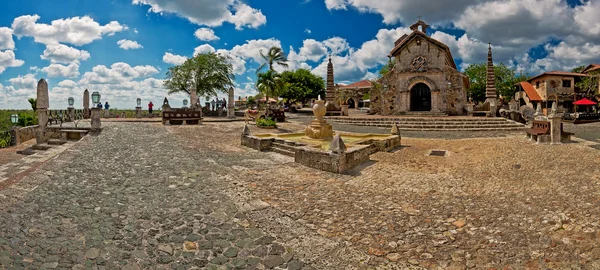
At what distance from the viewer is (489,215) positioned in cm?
566

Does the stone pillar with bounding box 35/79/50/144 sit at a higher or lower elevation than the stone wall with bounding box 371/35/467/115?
lower

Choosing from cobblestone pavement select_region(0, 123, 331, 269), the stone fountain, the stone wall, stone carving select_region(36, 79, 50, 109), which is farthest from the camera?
the stone wall

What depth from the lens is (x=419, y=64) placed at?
30219 millimetres

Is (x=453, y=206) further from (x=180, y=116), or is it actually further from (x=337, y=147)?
(x=180, y=116)

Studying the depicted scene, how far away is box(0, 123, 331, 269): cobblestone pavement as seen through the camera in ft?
13.8

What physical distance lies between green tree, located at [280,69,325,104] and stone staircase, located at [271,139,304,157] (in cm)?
4019

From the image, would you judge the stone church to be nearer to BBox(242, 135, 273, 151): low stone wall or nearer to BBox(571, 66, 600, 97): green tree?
BBox(571, 66, 600, 97): green tree

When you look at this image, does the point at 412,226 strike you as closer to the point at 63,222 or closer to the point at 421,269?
the point at 421,269

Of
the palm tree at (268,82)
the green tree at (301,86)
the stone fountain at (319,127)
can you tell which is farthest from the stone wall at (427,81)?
the green tree at (301,86)

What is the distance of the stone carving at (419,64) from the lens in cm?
→ 3006

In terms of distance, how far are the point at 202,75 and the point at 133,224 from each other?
4094 centimetres

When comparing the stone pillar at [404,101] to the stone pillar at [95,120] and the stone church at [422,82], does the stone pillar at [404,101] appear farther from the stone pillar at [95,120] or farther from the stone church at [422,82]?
the stone pillar at [95,120]

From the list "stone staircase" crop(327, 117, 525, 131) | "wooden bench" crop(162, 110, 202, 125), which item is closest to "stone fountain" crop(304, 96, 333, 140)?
"stone staircase" crop(327, 117, 525, 131)

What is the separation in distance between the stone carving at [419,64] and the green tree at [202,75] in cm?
2463
